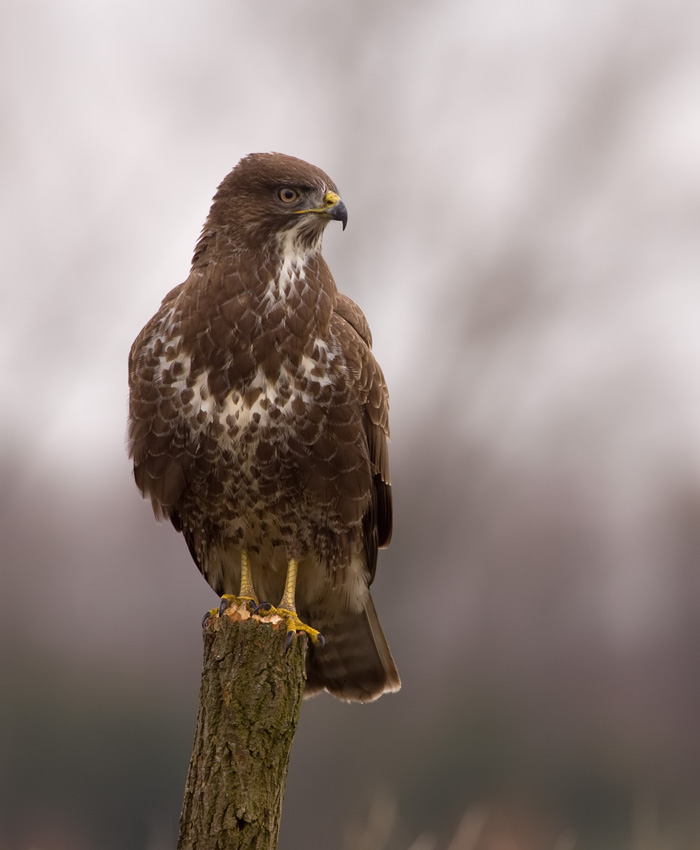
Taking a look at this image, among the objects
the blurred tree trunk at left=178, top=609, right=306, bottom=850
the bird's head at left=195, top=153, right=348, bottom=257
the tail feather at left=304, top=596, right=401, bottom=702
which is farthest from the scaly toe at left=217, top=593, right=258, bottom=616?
the bird's head at left=195, top=153, right=348, bottom=257

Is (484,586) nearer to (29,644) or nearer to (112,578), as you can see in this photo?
(112,578)

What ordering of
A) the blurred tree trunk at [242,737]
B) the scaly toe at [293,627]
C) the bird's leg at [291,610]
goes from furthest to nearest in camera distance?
the bird's leg at [291,610] → the scaly toe at [293,627] → the blurred tree trunk at [242,737]

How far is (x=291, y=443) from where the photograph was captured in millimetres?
4473

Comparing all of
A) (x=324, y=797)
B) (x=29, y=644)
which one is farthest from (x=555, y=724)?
(x=29, y=644)

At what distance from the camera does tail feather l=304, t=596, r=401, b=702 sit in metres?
5.20

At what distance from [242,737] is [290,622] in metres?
0.50

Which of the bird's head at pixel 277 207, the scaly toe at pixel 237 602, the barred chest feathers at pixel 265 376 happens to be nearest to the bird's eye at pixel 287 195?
the bird's head at pixel 277 207

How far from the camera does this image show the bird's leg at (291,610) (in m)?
4.10

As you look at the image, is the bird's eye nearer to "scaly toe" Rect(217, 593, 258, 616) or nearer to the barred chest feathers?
the barred chest feathers

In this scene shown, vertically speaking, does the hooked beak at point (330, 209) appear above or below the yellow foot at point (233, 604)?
above

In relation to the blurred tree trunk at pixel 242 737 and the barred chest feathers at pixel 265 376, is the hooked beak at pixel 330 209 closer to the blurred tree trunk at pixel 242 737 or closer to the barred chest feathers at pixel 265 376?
the barred chest feathers at pixel 265 376

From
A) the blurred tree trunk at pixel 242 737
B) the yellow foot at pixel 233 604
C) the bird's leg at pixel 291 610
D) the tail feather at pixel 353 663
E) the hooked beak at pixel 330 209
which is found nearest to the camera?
the blurred tree trunk at pixel 242 737

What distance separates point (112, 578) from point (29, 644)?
1.27 meters

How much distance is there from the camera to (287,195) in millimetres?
4609
